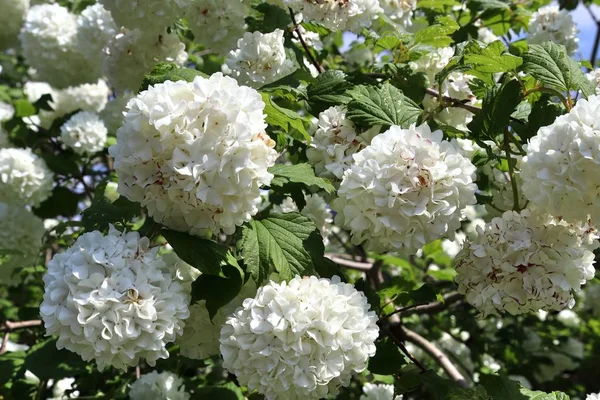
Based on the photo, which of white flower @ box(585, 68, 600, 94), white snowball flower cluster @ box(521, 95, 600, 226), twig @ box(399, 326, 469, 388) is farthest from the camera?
twig @ box(399, 326, 469, 388)

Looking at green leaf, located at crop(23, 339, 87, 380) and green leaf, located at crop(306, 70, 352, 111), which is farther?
green leaf, located at crop(23, 339, 87, 380)

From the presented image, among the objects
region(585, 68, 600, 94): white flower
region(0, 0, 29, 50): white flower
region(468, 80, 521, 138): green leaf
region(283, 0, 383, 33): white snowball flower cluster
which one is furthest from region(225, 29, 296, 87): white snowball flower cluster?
region(0, 0, 29, 50): white flower

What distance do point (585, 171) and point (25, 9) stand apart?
464cm

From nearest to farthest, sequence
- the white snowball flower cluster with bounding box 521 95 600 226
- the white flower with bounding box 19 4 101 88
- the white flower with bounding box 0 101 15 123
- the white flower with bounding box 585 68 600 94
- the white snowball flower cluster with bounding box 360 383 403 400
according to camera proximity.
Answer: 1. the white snowball flower cluster with bounding box 521 95 600 226
2. the white flower with bounding box 585 68 600 94
3. the white snowball flower cluster with bounding box 360 383 403 400
4. the white flower with bounding box 19 4 101 88
5. the white flower with bounding box 0 101 15 123

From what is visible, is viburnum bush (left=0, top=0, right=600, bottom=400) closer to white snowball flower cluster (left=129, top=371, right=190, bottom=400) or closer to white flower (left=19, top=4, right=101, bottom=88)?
white snowball flower cluster (left=129, top=371, right=190, bottom=400)

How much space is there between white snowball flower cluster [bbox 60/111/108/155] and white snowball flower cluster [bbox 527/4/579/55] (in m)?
2.76

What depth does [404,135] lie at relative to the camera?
1780 mm

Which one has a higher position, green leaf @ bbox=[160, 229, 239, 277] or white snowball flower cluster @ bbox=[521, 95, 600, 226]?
white snowball flower cluster @ bbox=[521, 95, 600, 226]

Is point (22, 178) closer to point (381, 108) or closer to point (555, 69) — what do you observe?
point (381, 108)

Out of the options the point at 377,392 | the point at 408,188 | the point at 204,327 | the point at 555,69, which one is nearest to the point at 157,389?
the point at 204,327

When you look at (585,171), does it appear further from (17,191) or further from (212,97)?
(17,191)

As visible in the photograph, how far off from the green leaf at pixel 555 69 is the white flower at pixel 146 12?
149cm

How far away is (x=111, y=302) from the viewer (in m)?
1.66

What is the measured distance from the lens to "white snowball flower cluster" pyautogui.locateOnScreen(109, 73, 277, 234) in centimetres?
167
